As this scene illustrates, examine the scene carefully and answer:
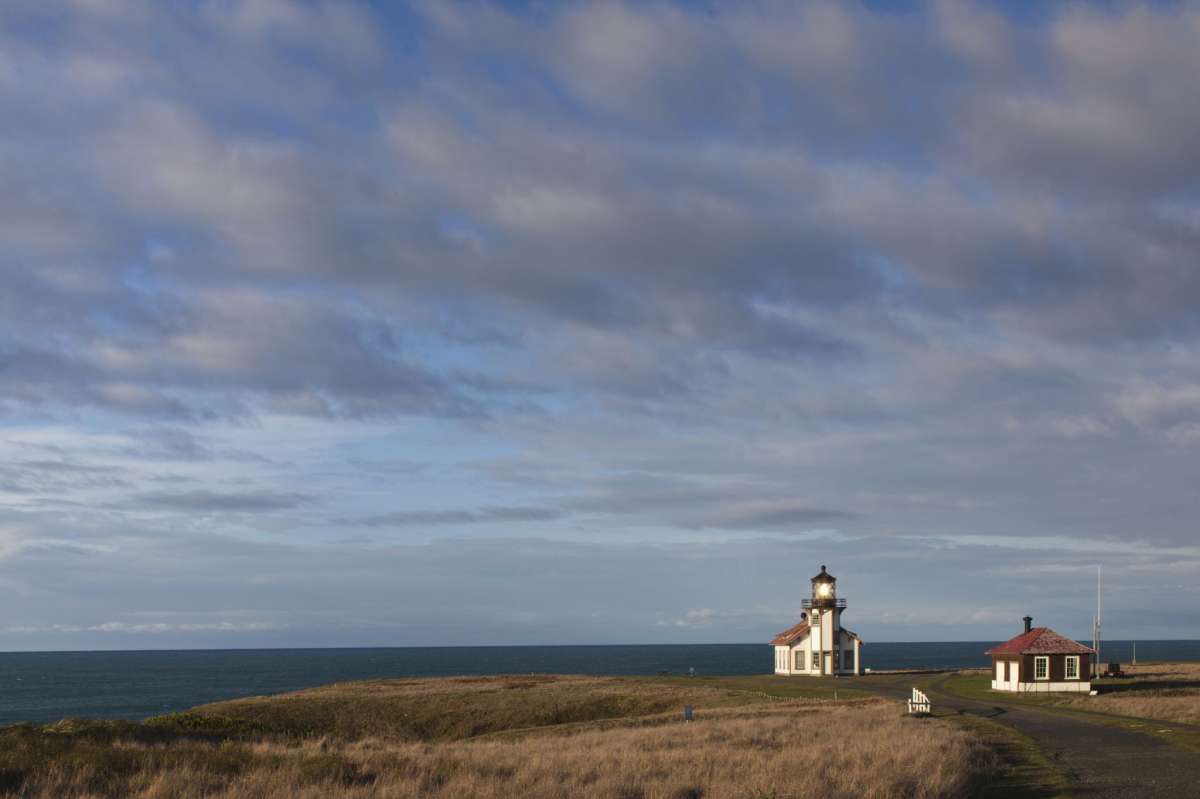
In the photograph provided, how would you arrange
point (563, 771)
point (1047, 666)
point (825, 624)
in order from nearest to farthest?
1. point (563, 771)
2. point (1047, 666)
3. point (825, 624)

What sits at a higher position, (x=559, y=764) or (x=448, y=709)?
(x=559, y=764)

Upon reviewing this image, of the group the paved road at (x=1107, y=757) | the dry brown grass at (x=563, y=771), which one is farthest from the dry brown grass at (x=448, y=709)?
the dry brown grass at (x=563, y=771)

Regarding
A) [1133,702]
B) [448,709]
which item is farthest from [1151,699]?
[448,709]

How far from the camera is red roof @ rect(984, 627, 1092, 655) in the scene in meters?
60.0

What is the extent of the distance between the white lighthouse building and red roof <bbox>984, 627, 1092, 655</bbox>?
22.7 meters

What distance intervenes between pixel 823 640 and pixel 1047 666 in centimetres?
2609

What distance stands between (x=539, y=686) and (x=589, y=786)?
5309cm

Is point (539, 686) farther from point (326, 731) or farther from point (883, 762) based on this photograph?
point (883, 762)

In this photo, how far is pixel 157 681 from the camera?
6363 inches

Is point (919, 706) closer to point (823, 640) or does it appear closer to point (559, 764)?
point (559, 764)

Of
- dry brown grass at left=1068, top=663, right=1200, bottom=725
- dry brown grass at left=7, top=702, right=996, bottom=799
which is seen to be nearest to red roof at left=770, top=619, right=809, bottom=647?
dry brown grass at left=1068, top=663, right=1200, bottom=725

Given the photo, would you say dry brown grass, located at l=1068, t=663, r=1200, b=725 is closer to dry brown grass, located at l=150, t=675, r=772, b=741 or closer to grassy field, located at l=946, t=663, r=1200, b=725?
grassy field, located at l=946, t=663, r=1200, b=725

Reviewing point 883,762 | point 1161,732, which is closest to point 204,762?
point 883,762

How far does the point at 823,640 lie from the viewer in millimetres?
84938
